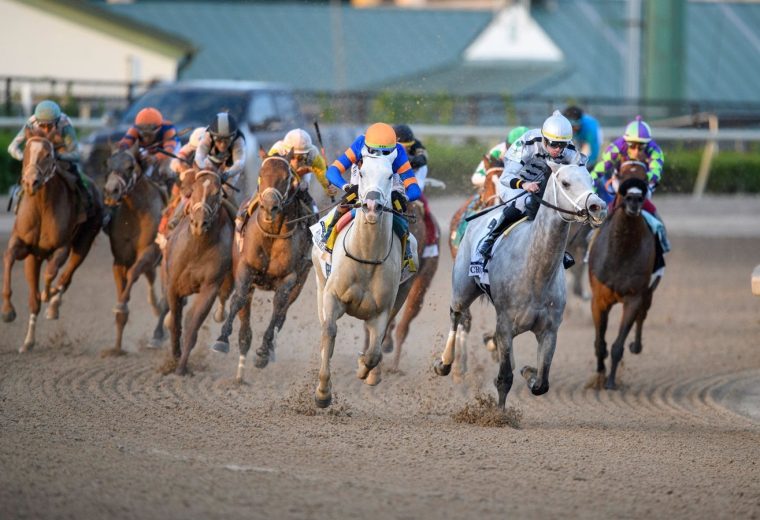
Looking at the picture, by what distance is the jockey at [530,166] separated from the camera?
982cm

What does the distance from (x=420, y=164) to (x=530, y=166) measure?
6.22 ft

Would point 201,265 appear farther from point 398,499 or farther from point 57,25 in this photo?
point 57,25

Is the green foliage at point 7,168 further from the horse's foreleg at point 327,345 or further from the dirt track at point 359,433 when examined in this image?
the horse's foreleg at point 327,345

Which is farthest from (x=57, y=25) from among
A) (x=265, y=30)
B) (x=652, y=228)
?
(x=652, y=228)

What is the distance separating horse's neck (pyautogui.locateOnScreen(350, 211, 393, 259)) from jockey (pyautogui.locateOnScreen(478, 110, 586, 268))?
100cm

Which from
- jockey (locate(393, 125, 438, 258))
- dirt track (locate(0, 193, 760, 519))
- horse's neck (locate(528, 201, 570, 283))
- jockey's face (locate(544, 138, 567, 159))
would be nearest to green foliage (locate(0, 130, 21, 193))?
dirt track (locate(0, 193, 760, 519))

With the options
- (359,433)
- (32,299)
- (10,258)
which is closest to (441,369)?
(359,433)

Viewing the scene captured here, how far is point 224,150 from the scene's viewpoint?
1195cm

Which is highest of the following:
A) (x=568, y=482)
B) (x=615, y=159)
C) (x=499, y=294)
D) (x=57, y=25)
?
(x=57, y=25)

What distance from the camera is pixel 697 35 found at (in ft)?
135

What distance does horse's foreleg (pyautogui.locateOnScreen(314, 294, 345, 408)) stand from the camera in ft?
31.8

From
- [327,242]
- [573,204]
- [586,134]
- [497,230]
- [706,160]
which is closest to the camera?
[573,204]

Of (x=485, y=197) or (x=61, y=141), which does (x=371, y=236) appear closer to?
(x=485, y=197)

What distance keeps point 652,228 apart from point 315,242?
3.33 metres
